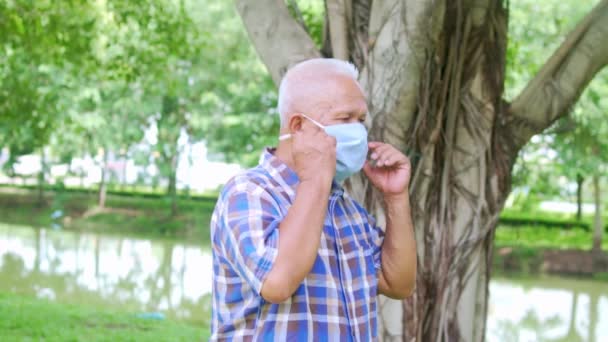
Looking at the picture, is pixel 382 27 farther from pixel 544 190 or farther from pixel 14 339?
pixel 544 190

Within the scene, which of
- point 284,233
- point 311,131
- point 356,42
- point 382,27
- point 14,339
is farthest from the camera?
point 14,339

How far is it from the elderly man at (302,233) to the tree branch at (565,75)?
1655mm

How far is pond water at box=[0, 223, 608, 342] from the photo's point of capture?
32.9ft

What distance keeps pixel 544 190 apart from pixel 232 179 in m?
17.3

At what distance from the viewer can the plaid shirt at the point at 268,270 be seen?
1577 millimetres

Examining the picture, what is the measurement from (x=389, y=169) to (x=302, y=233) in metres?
0.54

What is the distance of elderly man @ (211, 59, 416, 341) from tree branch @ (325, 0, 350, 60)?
1.44 meters

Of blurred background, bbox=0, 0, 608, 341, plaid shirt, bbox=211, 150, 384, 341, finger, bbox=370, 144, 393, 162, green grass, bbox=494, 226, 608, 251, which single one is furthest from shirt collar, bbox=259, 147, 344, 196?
green grass, bbox=494, 226, 608, 251

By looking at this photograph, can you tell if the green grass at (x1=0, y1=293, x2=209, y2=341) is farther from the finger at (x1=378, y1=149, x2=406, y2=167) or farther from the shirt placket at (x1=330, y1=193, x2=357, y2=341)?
the shirt placket at (x1=330, y1=193, x2=357, y2=341)

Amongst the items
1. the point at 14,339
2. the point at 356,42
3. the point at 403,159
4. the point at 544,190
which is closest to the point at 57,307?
the point at 14,339

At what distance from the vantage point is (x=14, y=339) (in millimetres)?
6141

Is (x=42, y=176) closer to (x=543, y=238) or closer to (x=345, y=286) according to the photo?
(x=543, y=238)

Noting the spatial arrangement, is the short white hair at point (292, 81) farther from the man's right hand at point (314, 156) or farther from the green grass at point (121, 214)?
the green grass at point (121, 214)

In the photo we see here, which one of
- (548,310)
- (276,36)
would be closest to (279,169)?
(276,36)
